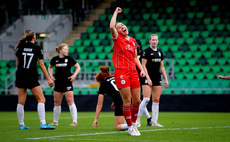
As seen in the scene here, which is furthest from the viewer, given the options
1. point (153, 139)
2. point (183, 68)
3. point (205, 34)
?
point (205, 34)

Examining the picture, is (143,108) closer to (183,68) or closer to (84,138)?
(84,138)

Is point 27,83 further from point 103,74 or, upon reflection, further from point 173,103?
point 173,103

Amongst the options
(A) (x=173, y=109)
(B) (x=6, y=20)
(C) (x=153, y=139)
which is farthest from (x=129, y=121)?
(B) (x=6, y=20)

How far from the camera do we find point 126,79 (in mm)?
7125

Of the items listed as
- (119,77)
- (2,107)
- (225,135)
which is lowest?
(2,107)

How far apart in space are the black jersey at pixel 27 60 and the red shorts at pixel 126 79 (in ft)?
7.19

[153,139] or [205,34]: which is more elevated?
[205,34]

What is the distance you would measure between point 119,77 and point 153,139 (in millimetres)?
1195

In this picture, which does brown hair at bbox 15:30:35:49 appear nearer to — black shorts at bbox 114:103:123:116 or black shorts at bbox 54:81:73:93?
black shorts at bbox 54:81:73:93

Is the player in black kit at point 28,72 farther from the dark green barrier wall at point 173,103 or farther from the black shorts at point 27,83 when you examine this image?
the dark green barrier wall at point 173,103

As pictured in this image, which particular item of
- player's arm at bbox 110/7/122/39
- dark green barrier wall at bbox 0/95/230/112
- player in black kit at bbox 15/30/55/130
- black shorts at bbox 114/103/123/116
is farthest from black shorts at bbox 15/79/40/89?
dark green barrier wall at bbox 0/95/230/112

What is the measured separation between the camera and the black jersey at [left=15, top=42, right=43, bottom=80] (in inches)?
338

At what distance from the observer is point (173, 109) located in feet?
52.0

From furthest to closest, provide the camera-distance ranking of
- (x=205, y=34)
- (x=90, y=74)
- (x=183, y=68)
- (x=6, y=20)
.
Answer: (x=6, y=20) → (x=205, y=34) → (x=183, y=68) → (x=90, y=74)
